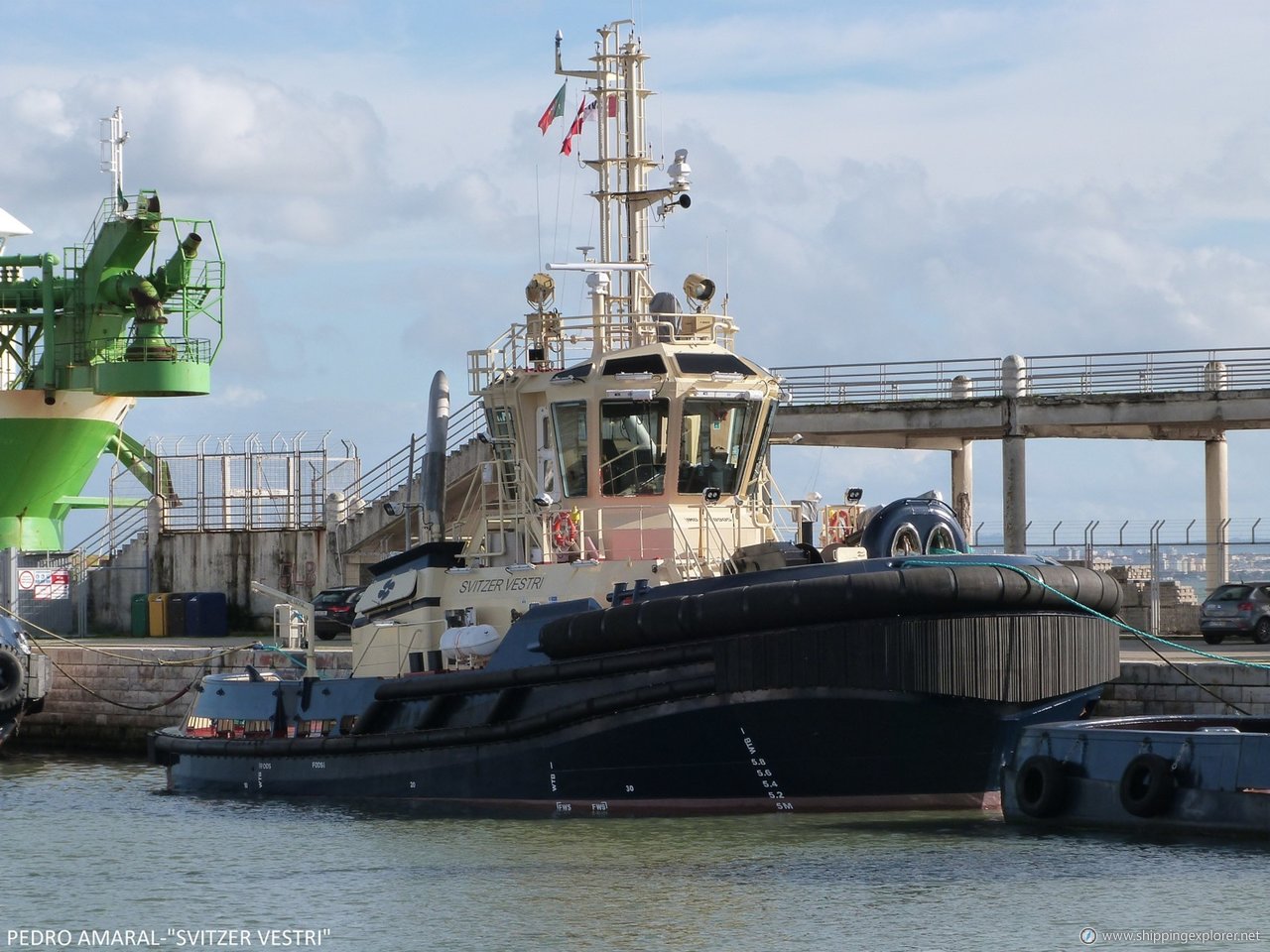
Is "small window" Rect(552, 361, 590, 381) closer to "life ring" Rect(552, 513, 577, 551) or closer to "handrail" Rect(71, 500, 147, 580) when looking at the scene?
"life ring" Rect(552, 513, 577, 551)

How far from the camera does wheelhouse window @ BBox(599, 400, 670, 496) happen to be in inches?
749

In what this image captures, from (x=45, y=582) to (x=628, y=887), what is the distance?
23153 millimetres

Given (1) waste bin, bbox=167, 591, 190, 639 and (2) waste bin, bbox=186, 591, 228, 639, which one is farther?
(1) waste bin, bbox=167, 591, 190, 639

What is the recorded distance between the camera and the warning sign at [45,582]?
35500 mm

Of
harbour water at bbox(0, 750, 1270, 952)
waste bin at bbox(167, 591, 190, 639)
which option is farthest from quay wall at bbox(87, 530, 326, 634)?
harbour water at bbox(0, 750, 1270, 952)

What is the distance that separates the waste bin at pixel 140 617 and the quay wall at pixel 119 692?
5.52 m

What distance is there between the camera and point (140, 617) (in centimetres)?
3541

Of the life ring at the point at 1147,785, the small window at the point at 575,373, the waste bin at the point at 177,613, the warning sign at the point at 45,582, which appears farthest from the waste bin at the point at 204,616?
the life ring at the point at 1147,785

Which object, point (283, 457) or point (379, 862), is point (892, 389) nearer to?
point (283, 457)

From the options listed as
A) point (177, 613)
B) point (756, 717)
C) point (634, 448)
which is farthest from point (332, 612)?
point (756, 717)

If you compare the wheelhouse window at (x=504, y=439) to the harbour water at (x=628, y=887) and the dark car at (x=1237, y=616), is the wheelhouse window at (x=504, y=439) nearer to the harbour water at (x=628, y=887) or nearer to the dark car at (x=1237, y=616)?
the harbour water at (x=628, y=887)

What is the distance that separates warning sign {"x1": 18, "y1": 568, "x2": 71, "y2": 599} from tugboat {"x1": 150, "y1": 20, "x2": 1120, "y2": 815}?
14.9 meters

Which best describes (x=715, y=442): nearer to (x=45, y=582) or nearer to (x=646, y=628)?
(x=646, y=628)

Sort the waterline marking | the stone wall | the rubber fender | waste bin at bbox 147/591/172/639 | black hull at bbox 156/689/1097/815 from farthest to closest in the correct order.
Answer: waste bin at bbox 147/591/172/639, the stone wall, the rubber fender, black hull at bbox 156/689/1097/815, the waterline marking
